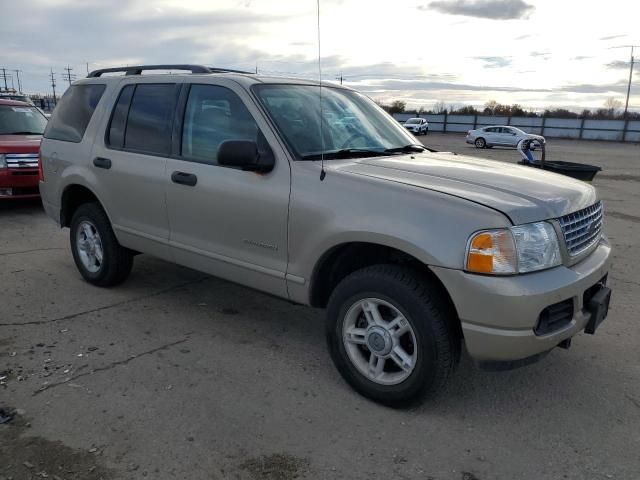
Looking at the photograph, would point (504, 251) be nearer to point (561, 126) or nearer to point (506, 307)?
point (506, 307)

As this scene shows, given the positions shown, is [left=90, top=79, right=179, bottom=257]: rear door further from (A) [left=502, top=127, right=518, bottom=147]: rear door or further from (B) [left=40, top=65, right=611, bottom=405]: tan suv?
(A) [left=502, top=127, right=518, bottom=147]: rear door

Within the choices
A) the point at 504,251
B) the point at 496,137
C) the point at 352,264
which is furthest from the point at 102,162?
the point at 496,137

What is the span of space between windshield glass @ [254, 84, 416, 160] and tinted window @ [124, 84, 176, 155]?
87cm

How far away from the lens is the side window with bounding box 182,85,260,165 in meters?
3.83

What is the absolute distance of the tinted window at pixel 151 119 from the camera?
4309 millimetres

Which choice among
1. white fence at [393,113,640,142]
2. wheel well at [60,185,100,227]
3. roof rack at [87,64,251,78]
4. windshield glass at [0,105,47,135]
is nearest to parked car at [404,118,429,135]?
white fence at [393,113,640,142]

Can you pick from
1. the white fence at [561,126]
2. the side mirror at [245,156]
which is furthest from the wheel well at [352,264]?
the white fence at [561,126]

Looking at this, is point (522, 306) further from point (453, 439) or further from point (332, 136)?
point (332, 136)

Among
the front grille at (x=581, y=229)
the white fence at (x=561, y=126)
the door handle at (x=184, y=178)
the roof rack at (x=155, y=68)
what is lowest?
the white fence at (x=561, y=126)

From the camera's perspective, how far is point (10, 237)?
722 cm

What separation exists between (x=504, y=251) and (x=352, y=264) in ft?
3.51

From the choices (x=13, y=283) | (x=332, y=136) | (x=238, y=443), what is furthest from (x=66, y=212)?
(x=238, y=443)

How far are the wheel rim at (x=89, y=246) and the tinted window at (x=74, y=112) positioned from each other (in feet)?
2.68

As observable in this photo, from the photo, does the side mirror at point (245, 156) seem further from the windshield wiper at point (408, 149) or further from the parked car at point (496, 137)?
the parked car at point (496, 137)
